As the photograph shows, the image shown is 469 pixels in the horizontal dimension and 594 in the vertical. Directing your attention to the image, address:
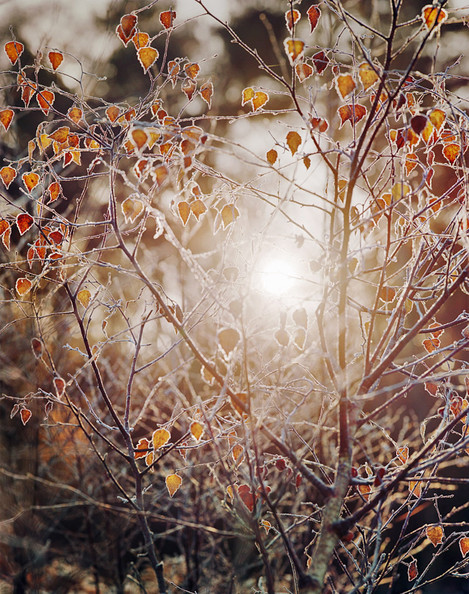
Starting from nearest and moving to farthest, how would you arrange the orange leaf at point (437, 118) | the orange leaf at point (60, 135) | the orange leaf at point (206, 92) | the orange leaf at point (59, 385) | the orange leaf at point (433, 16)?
the orange leaf at point (433, 16) < the orange leaf at point (437, 118) < the orange leaf at point (60, 135) < the orange leaf at point (59, 385) < the orange leaf at point (206, 92)

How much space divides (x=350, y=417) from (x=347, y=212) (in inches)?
29.2

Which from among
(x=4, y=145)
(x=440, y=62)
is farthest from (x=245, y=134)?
(x=4, y=145)

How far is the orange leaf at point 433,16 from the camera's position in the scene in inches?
60.3

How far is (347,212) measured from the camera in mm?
1772

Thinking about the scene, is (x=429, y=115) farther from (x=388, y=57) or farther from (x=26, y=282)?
(x=26, y=282)

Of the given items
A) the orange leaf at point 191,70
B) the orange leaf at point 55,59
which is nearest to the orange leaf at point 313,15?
the orange leaf at point 191,70

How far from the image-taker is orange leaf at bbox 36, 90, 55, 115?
2176mm

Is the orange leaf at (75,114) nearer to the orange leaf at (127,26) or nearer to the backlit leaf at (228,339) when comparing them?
the orange leaf at (127,26)

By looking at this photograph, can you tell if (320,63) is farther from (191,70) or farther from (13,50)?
(13,50)

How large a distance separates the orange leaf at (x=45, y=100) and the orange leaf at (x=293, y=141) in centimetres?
101

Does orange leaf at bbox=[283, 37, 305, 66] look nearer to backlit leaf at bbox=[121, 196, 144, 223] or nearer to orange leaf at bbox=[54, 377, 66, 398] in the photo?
backlit leaf at bbox=[121, 196, 144, 223]

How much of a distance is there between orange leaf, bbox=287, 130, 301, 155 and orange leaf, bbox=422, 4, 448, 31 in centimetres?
51

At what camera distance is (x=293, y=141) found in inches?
72.4

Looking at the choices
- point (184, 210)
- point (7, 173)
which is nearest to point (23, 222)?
point (7, 173)
